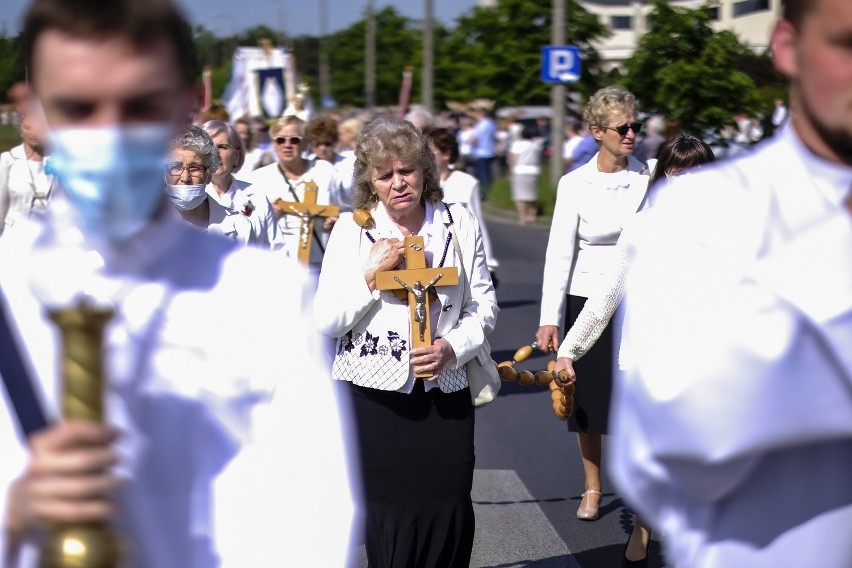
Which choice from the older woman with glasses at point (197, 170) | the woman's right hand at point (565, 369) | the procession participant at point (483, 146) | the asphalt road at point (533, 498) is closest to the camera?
the woman's right hand at point (565, 369)

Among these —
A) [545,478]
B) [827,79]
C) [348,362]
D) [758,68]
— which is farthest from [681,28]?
[827,79]

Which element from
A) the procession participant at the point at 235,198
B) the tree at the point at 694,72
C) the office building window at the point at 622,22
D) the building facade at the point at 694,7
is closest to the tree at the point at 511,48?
the building facade at the point at 694,7

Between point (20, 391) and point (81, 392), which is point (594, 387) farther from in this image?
point (81, 392)

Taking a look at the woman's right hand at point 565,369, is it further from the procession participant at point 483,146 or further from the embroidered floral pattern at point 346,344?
the procession participant at point 483,146

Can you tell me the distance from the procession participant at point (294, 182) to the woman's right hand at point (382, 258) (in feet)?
10.2

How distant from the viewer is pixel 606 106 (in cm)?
695

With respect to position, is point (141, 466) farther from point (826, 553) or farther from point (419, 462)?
point (419, 462)

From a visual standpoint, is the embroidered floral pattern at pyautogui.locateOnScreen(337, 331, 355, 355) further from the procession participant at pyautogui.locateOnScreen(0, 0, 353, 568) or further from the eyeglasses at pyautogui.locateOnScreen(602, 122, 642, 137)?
the procession participant at pyautogui.locateOnScreen(0, 0, 353, 568)

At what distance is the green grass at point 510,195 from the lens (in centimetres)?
2367

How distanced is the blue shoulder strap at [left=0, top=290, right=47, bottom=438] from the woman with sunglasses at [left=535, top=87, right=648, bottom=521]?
4777 millimetres

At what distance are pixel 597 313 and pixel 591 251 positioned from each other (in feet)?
4.18

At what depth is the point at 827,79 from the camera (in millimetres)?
1729

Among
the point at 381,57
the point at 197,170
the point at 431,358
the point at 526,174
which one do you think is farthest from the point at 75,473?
the point at 381,57

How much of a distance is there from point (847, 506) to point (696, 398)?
0.31 m
